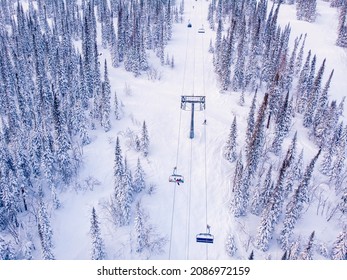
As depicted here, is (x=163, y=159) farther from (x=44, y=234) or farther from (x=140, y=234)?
(x=44, y=234)

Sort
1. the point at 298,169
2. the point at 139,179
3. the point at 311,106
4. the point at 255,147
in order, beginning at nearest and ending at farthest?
1. the point at 139,179
2. the point at 255,147
3. the point at 298,169
4. the point at 311,106

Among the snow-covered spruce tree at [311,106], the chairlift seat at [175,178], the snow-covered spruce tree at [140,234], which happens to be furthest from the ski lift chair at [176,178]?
the snow-covered spruce tree at [311,106]

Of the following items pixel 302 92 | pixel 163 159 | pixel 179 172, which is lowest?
pixel 179 172

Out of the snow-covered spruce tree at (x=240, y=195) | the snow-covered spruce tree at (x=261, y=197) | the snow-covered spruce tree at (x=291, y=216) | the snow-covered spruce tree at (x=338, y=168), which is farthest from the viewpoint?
the snow-covered spruce tree at (x=338, y=168)

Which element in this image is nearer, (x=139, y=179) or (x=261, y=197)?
(x=261, y=197)

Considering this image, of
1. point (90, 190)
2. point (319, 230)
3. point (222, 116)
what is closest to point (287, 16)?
point (222, 116)

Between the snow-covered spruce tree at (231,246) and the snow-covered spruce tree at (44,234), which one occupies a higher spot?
the snow-covered spruce tree at (44,234)

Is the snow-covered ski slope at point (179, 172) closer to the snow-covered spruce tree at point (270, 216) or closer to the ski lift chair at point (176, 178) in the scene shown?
the snow-covered spruce tree at point (270, 216)

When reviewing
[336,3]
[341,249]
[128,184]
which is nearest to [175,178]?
[128,184]
